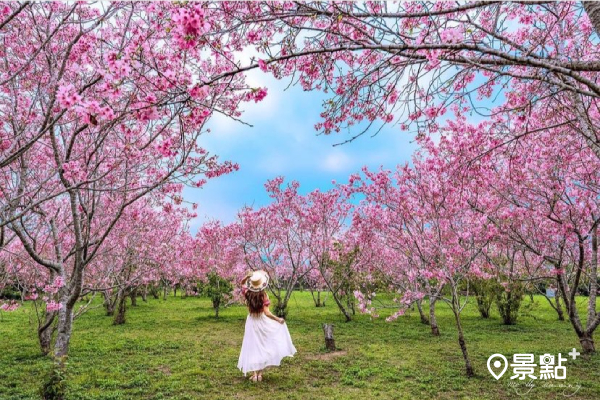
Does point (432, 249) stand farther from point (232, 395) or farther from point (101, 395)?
point (101, 395)

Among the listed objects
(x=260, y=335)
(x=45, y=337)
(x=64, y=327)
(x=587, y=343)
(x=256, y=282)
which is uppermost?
(x=256, y=282)

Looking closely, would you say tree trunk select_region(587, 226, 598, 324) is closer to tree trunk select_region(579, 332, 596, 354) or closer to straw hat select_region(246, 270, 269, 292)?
tree trunk select_region(579, 332, 596, 354)

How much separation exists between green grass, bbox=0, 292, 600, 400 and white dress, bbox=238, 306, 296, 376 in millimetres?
365

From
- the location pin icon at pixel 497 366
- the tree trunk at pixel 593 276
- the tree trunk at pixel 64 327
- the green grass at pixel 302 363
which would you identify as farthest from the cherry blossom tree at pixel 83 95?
the tree trunk at pixel 593 276

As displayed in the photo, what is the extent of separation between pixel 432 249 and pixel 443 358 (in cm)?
273

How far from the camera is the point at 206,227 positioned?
1928 centimetres

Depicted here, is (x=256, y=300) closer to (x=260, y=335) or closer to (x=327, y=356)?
(x=260, y=335)

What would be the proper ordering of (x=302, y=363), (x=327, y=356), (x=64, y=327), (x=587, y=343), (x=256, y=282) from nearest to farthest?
(x=64, y=327) → (x=256, y=282) → (x=302, y=363) → (x=587, y=343) → (x=327, y=356)

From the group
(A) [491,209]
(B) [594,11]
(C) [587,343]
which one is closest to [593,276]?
(C) [587,343]

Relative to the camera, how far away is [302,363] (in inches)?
333

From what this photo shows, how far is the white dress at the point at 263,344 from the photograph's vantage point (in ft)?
23.2

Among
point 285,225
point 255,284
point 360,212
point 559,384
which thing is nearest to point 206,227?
point 285,225

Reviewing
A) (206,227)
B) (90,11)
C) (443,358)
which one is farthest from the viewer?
(206,227)

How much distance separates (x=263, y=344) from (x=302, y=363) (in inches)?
70.1
